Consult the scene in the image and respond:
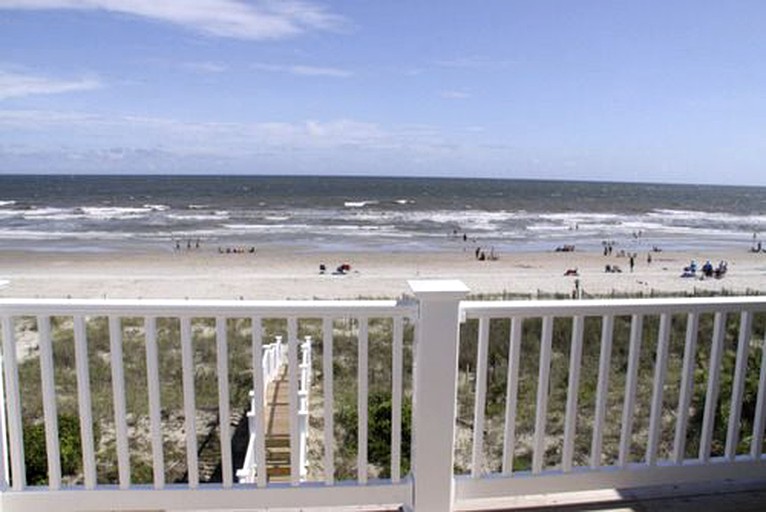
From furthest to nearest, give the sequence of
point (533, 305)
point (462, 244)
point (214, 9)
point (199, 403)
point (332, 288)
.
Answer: point (462, 244) < point (332, 288) < point (214, 9) < point (199, 403) < point (533, 305)

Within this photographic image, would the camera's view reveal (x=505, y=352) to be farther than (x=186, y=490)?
Yes

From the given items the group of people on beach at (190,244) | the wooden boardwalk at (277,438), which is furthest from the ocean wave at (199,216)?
the wooden boardwalk at (277,438)

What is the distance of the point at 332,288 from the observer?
1875cm

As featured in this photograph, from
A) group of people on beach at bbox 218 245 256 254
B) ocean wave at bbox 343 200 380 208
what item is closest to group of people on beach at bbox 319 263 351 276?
group of people on beach at bbox 218 245 256 254

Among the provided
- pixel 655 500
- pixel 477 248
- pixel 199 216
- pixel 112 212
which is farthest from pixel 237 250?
pixel 655 500

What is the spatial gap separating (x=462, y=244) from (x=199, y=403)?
2526 centimetres

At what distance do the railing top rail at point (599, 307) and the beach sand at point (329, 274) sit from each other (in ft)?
44.9

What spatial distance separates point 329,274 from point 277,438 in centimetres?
1689

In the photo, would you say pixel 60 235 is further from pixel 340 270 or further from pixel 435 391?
pixel 435 391

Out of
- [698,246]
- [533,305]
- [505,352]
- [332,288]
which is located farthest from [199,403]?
[698,246]

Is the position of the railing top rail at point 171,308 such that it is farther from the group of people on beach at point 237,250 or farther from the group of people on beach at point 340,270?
the group of people on beach at point 237,250

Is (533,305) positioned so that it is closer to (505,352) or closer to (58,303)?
(58,303)

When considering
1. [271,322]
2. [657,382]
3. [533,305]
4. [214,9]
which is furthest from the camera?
[271,322]

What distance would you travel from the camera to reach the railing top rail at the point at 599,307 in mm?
2518
